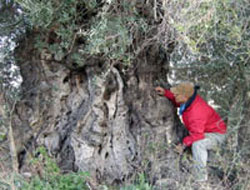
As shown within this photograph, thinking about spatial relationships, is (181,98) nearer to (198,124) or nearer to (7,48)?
(198,124)

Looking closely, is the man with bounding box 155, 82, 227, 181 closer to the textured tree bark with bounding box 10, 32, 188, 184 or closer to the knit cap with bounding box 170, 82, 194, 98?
the knit cap with bounding box 170, 82, 194, 98

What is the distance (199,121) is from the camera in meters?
5.25

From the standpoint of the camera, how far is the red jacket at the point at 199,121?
206 inches

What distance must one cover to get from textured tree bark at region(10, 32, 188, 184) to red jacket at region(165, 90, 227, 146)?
1.54 ft

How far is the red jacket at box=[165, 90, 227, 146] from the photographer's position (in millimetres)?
5238

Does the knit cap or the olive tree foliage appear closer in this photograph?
the olive tree foliage

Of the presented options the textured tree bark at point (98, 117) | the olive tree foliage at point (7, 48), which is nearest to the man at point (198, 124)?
the textured tree bark at point (98, 117)

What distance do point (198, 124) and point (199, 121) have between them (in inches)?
2.1

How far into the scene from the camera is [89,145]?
5406 mm

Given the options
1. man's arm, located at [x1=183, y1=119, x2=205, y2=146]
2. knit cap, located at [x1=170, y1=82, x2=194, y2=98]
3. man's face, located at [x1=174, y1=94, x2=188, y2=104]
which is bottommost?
man's arm, located at [x1=183, y1=119, x2=205, y2=146]

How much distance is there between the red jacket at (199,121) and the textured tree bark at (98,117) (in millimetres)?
469

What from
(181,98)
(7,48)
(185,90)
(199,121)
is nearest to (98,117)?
(181,98)

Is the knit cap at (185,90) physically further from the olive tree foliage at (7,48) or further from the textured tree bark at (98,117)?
the olive tree foliage at (7,48)

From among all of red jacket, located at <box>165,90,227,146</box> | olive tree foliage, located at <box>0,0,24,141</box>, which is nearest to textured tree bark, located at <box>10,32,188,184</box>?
olive tree foliage, located at <box>0,0,24,141</box>
